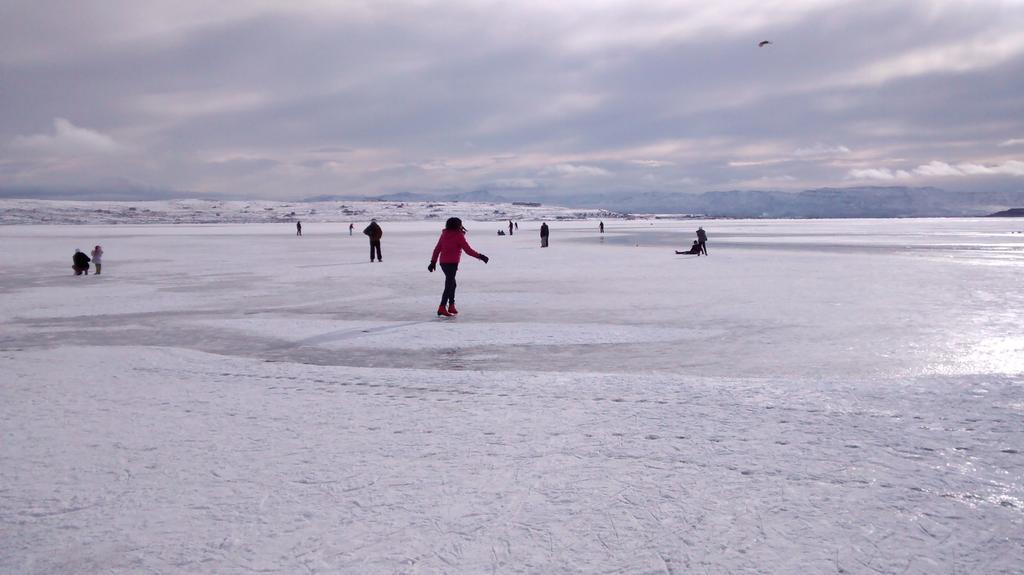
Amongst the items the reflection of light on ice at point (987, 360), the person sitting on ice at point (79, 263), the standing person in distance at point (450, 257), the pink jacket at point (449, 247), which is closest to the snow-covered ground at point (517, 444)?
the reflection of light on ice at point (987, 360)

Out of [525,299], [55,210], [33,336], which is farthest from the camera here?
[55,210]

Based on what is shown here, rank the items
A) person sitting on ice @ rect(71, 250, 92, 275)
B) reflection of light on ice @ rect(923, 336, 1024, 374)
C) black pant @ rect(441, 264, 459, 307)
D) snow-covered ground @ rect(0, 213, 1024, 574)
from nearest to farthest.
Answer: snow-covered ground @ rect(0, 213, 1024, 574) → reflection of light on ice @ rect(923, 336, 1024, 374) → black pant @ rect(441, 264, 459, 307) → person sitting on ice @ rect(71, 250, 92, 275)

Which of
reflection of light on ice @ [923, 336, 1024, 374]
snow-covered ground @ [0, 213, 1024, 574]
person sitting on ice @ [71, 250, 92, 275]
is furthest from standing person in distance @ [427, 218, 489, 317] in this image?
person sitting on ice @ [71, 250, 92, 275]

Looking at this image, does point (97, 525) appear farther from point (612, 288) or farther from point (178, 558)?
point (612, 288)

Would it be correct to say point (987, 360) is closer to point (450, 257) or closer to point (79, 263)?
point (450, 257)

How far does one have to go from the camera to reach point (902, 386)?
232 inches

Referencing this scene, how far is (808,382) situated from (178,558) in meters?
5.33

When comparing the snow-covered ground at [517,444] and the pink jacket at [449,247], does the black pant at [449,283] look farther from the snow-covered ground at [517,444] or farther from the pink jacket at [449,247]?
the snow-covered ground at [517,444]

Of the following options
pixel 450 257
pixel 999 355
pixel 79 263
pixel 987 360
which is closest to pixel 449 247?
pixel 450 257

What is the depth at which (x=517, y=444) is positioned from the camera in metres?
4.50

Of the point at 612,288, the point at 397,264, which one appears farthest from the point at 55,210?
the point at 612,288

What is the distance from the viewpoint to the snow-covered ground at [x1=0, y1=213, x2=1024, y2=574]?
3.12 meters

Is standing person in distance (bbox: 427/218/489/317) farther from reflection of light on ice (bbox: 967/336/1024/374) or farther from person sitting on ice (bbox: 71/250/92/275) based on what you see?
person sitting on ice (bbox: 71/250/92/275)

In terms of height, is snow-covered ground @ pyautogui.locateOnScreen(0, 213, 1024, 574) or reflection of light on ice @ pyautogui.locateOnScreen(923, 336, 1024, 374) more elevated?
reflection of light on ice @ pyautogui.locateOnScreen(923, 336, 1024, 374)
